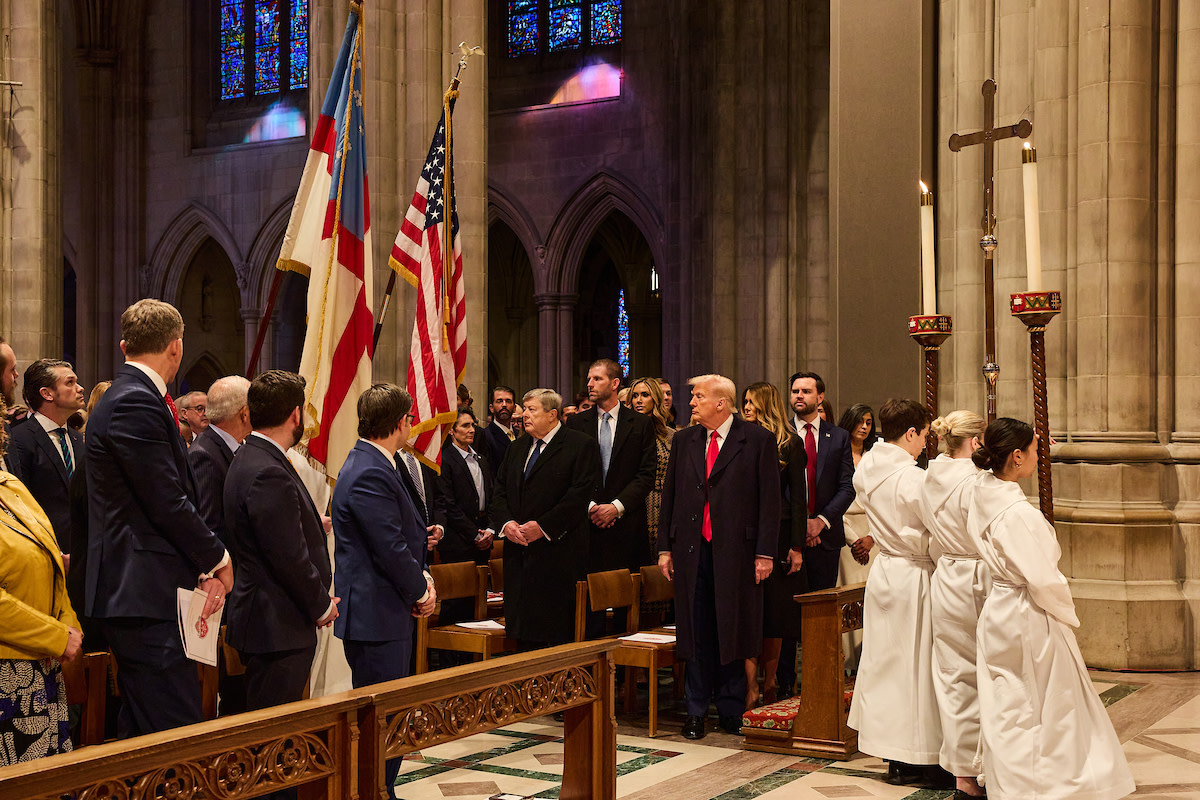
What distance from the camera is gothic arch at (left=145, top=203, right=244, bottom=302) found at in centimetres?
2231

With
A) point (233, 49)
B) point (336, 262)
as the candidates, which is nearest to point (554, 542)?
point (336, 262)

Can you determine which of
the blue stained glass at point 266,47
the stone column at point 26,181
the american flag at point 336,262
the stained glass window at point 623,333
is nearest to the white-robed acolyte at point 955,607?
the american flag at point 336,262

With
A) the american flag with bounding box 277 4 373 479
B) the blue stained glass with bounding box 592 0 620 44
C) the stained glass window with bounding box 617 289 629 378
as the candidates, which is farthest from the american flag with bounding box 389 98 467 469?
the stained glass window with bounding box 617 289 629 378

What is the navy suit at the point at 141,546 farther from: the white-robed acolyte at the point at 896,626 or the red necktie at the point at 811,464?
the red necktie at the point at 811,464

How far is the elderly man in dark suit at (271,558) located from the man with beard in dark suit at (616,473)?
310cm

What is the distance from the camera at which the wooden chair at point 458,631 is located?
6.49m

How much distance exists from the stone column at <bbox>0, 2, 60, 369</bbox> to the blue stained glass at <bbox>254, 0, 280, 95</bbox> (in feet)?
33.2

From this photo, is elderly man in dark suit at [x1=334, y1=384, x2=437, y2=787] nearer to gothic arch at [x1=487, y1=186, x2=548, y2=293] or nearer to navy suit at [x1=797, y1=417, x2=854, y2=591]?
navy suit at [x1=797, y1=417, x2=854, y2=591]

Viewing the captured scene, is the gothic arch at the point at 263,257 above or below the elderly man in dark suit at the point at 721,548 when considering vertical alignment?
above

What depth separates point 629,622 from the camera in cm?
658

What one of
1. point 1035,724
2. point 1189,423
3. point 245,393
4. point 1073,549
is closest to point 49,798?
point 245,393

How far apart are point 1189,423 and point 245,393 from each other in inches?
225

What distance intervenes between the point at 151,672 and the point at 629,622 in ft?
10.4

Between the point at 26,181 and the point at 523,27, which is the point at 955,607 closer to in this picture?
the point at 26,181
